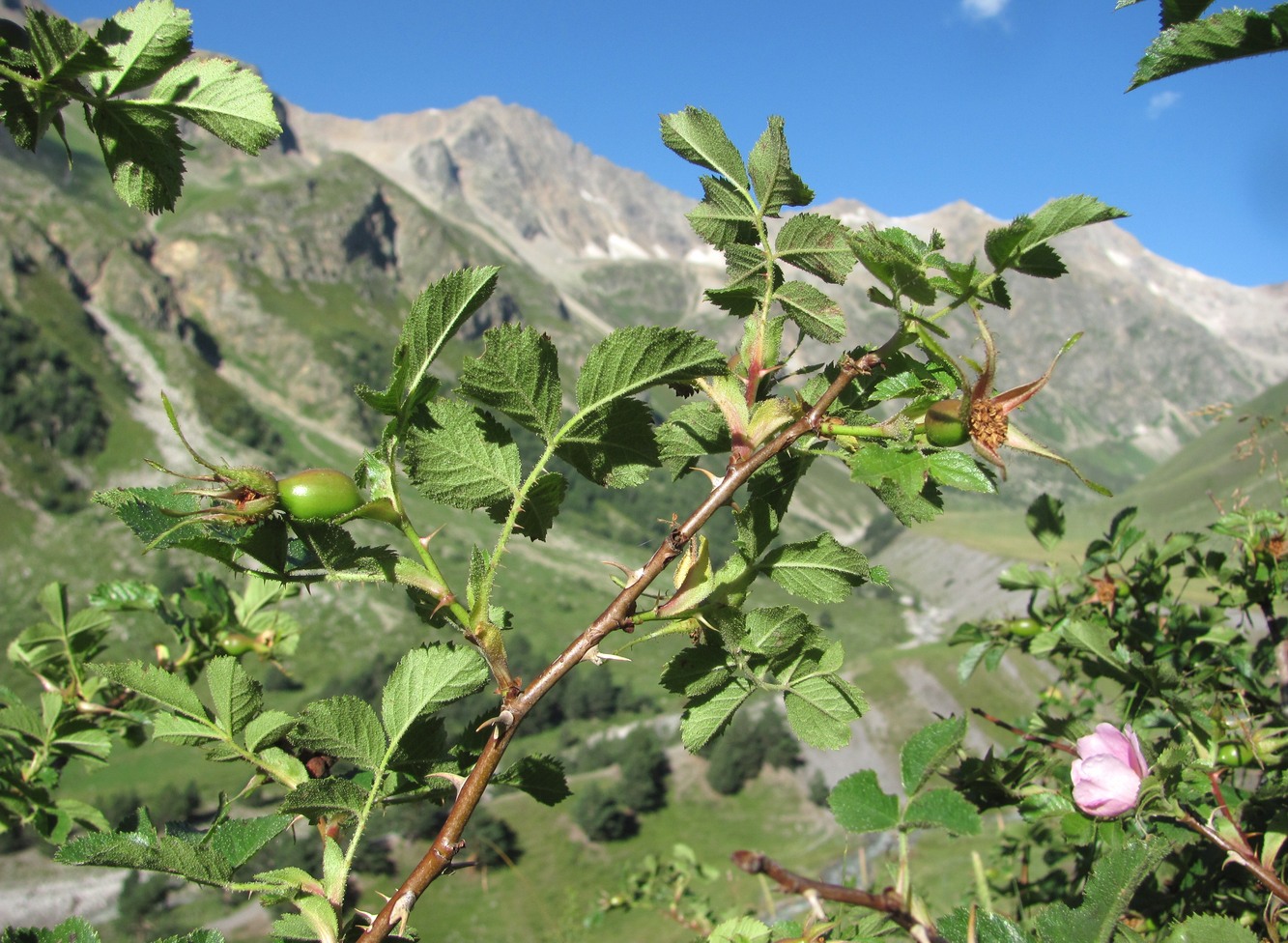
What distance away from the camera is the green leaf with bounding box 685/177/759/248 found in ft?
4.97

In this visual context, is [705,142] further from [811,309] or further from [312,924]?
[312,924]

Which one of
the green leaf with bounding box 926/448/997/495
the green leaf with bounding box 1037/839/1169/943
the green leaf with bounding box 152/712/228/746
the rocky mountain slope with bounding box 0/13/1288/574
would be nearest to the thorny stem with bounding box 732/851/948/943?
the green leaf with bounding box 1037/839/1169/943

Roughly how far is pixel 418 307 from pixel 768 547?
0.72 m

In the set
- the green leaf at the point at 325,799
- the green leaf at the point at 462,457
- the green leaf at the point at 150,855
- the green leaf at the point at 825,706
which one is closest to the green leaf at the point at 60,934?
the green leaf at the point at 150,855

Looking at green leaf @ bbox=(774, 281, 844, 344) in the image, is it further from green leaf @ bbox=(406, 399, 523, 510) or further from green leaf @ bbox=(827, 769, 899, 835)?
green leaf @ bbox=(827, 769, 899, 835)

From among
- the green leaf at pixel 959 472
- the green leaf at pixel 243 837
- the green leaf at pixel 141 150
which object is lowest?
the green leaf at pixel 243 837

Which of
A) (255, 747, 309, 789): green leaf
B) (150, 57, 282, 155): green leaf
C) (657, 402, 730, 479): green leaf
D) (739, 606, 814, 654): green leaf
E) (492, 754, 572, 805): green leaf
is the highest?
(150, 57, 282, 155): green leaf

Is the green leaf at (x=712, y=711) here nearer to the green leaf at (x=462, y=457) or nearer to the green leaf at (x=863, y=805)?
the green leaf at (x=863, y=805)

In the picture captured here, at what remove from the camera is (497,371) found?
3.89 feet

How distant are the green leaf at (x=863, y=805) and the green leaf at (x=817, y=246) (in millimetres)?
830

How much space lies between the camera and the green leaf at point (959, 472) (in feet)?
3.88

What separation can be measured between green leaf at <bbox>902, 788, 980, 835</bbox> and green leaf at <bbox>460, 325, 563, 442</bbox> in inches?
30.7

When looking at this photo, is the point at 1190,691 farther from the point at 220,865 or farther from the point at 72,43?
the point at 72,43

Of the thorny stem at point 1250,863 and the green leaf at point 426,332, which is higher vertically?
the green leaf at point 426,332
